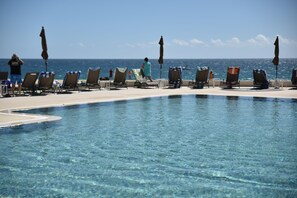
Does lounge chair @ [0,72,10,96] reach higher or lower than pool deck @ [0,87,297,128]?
higher

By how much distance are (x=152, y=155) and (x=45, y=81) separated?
33.4 ft

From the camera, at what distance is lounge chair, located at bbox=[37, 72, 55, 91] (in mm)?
16734

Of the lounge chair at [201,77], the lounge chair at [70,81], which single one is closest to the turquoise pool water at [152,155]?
the lounge chair at [70,81]

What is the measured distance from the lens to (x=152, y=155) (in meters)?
7.72

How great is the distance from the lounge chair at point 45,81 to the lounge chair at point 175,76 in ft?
20.0

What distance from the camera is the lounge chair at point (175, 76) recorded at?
68.1 ft

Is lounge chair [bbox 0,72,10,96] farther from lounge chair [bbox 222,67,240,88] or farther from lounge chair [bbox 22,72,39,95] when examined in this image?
lounge chair [bbox 222,67,240,88]

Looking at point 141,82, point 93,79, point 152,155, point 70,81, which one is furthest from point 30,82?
point 152,155

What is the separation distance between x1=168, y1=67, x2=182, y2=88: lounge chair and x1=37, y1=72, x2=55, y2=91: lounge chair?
20.0 feet

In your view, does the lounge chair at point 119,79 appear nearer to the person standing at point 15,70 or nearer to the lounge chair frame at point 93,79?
the lounge chair frame at point 93,79

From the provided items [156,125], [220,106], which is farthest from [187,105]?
[156,125]

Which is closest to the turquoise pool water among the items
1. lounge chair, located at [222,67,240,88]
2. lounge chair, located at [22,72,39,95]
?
lounge chair, located at [22,72,39,95]

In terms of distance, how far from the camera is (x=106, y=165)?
708 cm

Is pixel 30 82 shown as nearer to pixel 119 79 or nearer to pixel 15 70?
pixel 15 70
